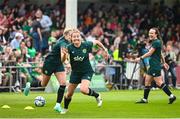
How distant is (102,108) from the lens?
19.9 metres

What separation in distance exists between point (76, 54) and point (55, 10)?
17727mm

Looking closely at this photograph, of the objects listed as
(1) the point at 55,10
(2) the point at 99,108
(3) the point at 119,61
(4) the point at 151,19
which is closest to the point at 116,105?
(2) the point at 99,108

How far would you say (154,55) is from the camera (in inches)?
835

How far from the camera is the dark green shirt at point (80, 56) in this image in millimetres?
17922

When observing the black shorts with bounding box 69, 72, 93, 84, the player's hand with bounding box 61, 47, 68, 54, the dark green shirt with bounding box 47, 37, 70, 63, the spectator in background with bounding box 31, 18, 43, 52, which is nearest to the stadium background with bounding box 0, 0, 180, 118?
the spectator in background with bounding box 31, 18, 43, 52

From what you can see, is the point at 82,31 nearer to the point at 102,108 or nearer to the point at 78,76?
the point at 102,108

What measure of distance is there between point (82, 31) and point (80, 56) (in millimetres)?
16880

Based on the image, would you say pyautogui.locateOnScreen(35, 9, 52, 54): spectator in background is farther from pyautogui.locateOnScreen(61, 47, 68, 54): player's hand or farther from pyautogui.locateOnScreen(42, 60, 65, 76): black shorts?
pyautogui.locateOnScreen(61, 47, 68, 54): player's hand

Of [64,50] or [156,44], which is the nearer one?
[64,50]

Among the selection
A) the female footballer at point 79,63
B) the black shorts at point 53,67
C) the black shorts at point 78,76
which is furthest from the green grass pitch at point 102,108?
the black shorts at point 53,67

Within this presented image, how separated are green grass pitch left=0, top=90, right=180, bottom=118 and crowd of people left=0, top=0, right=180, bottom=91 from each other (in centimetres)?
377

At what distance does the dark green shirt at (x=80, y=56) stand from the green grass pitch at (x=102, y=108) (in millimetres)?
1186

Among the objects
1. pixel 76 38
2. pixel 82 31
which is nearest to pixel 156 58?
pixel 76 38

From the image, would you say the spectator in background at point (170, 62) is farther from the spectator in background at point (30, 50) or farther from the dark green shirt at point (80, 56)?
the dark green shirt at point (80, 56)
